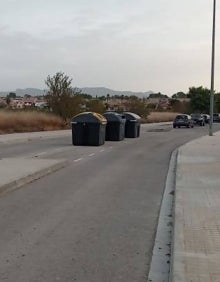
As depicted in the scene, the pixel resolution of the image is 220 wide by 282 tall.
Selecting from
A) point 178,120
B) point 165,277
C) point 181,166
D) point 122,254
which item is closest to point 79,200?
point 122,254

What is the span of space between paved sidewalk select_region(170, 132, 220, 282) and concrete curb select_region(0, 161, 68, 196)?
348 centimetres

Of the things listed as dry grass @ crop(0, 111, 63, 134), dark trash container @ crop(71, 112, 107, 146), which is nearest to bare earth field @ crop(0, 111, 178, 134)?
dry grass @ crop(0, 111, 63, 134)

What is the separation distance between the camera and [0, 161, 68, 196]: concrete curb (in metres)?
11.8

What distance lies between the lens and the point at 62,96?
4978cm

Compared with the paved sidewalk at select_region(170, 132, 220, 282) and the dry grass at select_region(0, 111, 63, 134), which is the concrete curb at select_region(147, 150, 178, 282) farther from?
the dry grass at select_region(0, 111, 63, 134)

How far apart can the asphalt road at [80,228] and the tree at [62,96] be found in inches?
1355

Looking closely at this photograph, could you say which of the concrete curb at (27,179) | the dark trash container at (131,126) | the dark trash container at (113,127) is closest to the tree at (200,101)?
A: the dark trash container at (131,126)

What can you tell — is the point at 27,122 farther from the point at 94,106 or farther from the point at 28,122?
the point at 94,106

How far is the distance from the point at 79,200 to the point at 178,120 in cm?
5323

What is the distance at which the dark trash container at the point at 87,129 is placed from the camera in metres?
28.9

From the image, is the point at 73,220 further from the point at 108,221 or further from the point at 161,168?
the point at 161,168

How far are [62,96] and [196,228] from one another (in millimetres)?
42513

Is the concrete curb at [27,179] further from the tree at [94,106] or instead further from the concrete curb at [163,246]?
the tree at [94,106]

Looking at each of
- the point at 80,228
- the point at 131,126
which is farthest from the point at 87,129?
the point at 80,228
